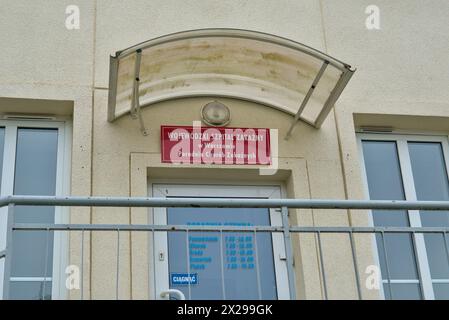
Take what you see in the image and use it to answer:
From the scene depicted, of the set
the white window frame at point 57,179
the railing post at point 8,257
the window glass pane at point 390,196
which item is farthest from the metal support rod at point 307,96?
the railing post at point 8,257

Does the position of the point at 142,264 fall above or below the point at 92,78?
below

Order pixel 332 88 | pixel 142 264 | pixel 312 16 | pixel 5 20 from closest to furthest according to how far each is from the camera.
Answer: pixel 142 264 < pixel 332 88 < pixel 5 20 < pixel 312 16

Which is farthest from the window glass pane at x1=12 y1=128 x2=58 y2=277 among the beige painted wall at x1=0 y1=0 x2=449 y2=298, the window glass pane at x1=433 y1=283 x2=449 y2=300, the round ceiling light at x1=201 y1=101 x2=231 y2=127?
the window glass pane at x1=433 y1=283 x2=449 y2=300

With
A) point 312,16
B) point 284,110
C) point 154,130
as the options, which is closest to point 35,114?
A: point 154,130

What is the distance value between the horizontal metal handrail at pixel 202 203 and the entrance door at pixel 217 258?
4.20ft

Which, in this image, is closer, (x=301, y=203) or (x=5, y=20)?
(x=301, y=203)

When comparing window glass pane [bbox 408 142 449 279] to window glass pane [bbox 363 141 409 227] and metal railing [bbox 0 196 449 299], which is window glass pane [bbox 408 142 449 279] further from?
metal railing [bbox 0 196 449 299]

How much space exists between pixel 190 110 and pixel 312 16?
161cm

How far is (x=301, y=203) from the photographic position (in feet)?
16.1

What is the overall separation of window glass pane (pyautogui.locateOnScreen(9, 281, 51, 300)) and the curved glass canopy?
1509 millimetres

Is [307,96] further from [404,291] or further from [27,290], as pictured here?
[27,290]

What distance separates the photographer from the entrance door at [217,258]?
6.25 meters

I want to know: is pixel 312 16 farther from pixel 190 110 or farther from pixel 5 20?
pixel 5 20

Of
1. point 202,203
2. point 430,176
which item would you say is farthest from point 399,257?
point 202,203
